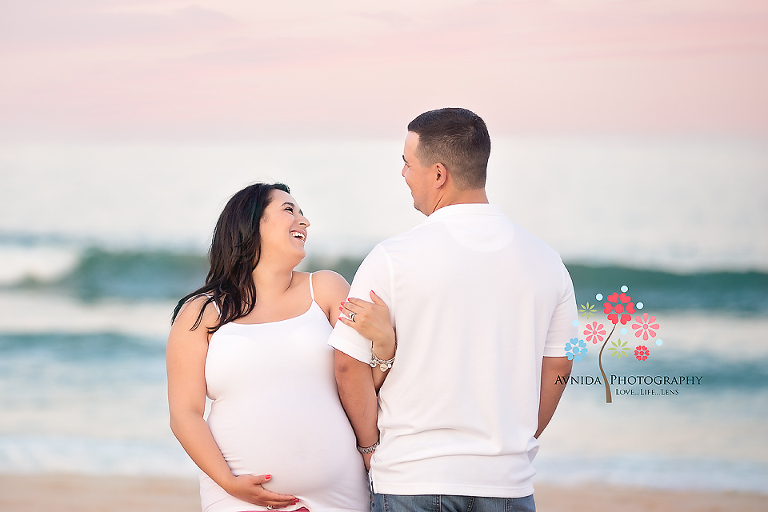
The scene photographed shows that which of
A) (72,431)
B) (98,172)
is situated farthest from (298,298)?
(98,172)

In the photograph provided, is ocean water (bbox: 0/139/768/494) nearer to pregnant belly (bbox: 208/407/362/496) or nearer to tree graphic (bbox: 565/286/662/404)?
tree graphic (bbox: 565/286/662/404)

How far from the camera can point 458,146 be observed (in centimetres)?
189

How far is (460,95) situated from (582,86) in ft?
4.33

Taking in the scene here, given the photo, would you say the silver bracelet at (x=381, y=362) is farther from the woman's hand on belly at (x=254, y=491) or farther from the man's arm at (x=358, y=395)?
→ the woman's hand on belly at (x=254, y=491)

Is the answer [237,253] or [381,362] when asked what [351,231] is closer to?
[237,253]

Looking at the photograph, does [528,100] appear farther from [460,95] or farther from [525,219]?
[525,219]

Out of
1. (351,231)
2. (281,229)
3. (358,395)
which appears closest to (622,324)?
(351,231)

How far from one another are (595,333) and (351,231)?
2.96 metres

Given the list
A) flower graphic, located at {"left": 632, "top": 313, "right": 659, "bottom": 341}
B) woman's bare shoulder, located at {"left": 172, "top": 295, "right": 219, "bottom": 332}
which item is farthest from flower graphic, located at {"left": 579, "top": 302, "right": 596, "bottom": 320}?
woman's bare shoulder, located at {"left": 172, "top": 295, "right": 219, "bottom": 332}

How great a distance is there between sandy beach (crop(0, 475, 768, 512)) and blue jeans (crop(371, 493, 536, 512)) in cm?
259

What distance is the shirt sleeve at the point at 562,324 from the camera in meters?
1.96

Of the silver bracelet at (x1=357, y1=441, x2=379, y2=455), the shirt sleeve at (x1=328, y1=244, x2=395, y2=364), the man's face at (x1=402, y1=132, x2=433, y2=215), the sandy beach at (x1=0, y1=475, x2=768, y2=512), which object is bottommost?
the sandy beach at (x1=0, y1=475, x2=768, y2=512)

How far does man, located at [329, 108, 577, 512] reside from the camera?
178 cm

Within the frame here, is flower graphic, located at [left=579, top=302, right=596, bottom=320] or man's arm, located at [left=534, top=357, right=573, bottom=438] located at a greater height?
man's arm, located at [left=534, top=357, right=573, bottom=438]
